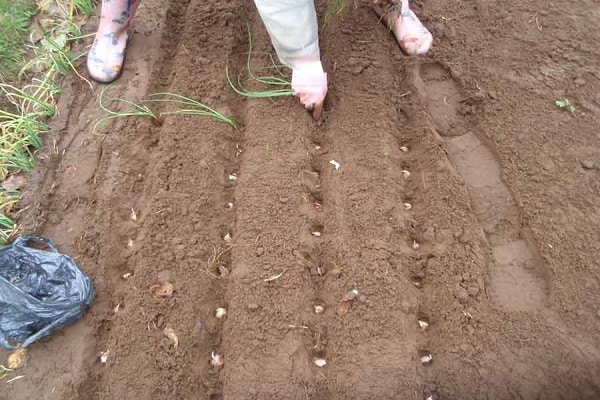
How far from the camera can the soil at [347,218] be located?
1.54 m

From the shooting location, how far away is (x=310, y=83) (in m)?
1.89

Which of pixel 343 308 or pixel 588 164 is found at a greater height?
pixel 588 164

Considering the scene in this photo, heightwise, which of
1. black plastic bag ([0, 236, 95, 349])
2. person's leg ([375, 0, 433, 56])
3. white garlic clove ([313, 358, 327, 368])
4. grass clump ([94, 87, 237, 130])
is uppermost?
person's leg ([375, 0, 433, 56])

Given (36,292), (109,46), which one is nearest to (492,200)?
(36,292)

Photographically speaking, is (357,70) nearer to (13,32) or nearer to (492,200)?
(492,200)

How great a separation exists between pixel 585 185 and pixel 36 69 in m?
2.75

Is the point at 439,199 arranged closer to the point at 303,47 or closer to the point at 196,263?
the point at 303,47

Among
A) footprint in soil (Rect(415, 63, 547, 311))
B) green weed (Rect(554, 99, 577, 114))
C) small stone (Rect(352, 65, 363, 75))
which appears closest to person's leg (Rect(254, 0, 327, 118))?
small stone (Rect(352, 65, 363, 75))

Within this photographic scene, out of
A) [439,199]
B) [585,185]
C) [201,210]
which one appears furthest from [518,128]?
[201,210]

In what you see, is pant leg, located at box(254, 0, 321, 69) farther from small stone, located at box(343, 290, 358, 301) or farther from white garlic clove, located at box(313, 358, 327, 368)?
white garlic clove, located at box(313, 358, 327, 368)

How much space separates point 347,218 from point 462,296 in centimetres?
53

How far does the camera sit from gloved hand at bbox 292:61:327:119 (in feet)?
6.07

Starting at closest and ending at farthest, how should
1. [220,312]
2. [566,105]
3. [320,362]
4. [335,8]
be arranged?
1. [320,362]
2. [220,312]
3. [566,105]
4. [335,8]

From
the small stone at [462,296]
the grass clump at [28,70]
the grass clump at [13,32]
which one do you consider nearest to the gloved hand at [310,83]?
the small stone at [462,296]
